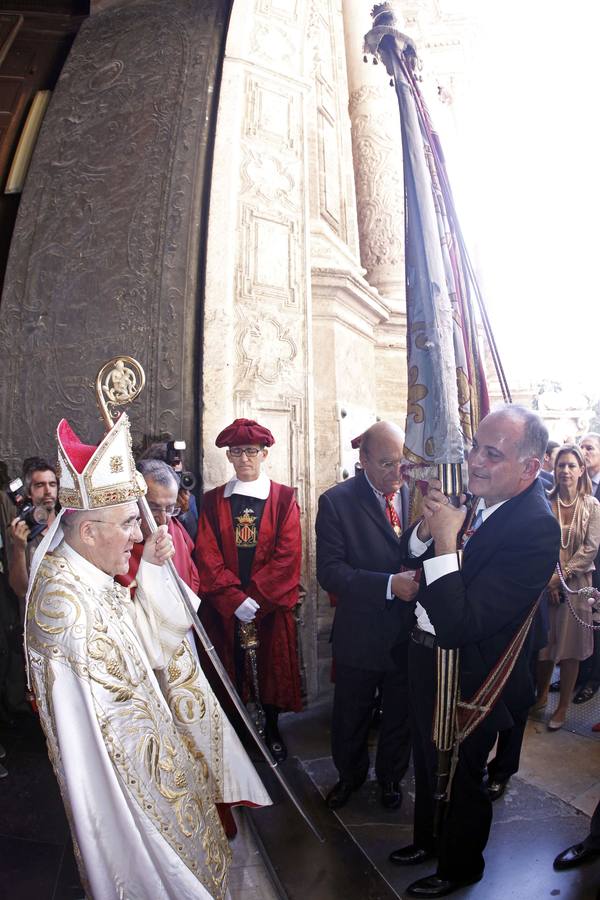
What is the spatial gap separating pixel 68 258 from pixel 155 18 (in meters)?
2.40

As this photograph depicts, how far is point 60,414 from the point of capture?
4.53 metres

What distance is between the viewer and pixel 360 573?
301cm

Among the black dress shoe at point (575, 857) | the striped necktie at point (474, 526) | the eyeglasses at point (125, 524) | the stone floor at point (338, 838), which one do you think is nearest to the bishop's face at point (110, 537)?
the eyeglasses at point (125, 524)

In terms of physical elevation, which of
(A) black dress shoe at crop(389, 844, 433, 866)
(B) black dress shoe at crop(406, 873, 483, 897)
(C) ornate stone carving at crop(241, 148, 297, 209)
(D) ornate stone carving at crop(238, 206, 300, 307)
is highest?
(C) ornate stone carving at crop(241, 148, 297, 209)

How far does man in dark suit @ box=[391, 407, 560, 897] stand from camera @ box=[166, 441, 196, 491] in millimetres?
2025

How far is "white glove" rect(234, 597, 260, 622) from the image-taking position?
3451 millimetres

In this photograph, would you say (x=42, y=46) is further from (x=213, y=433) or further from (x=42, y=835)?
(x=42, y=835)

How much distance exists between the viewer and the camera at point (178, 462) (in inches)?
155

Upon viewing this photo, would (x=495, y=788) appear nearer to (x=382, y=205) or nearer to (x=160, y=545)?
(x=160, y=545)

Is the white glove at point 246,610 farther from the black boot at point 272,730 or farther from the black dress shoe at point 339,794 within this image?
the black dress shoe at point 339,794

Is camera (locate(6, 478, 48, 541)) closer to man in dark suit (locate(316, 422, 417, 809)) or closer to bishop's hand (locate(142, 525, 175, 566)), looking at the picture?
bishop's hand (locate(142, 525, 175, 566))

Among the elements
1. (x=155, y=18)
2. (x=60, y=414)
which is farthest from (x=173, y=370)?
(x=155, y=18)

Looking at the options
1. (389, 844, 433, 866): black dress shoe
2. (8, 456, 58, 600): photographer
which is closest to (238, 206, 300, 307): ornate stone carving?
(8, 456, 58, 600): photographer

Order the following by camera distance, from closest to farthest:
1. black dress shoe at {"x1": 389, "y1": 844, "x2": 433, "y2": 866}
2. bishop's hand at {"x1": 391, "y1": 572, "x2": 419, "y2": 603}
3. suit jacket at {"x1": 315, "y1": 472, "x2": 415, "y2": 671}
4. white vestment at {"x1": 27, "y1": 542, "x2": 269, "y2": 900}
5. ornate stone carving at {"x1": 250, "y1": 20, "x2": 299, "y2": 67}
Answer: white vestment at {"x1": 27, "y1": 542, "x2": 269, "y2": 900} < black dress shoe at {"x1": 389, "y1": 844, "x2": 433, "y2": 866} < bishop's hand at {"x1": 391, "y1": 572, "x2": 419, "y2": 603} < suit jacket at {"x1": 315, "y1": 472, "x2": 415, "y2": 671} < ornate stone carving at {"x1": 250, "y1": 20, "x2": 299, "y2": 67}
